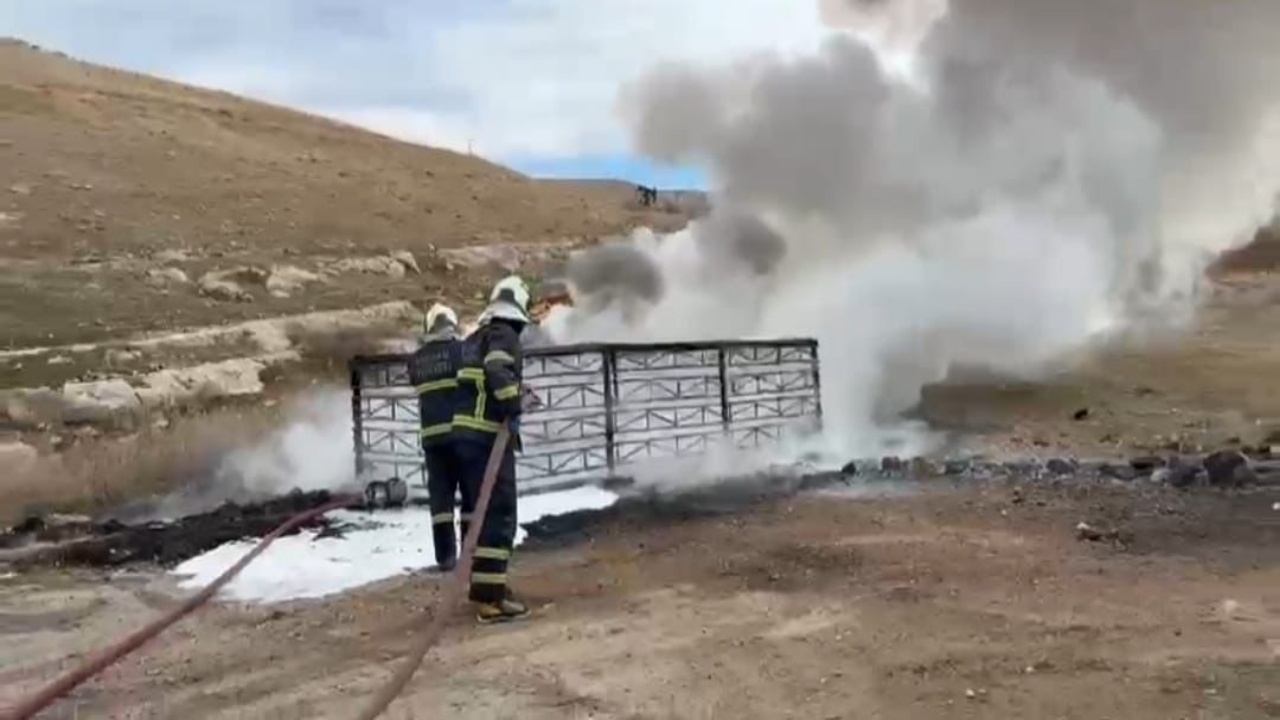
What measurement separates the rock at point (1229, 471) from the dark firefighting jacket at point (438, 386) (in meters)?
6.50

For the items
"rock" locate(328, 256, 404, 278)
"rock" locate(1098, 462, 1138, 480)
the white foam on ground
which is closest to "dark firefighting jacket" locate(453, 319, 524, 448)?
the white foam on ground

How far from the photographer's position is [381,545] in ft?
34.1

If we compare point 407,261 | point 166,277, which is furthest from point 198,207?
point 166,277

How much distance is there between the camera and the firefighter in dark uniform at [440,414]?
8.55 metres

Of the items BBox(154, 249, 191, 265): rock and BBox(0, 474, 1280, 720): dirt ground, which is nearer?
BBox(0, 474, 1280, 720): dirt ground

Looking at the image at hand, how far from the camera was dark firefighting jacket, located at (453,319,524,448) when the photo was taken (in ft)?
25.8

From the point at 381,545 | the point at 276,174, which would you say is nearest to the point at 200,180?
the point at 276,174

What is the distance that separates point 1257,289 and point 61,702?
34.3 metres

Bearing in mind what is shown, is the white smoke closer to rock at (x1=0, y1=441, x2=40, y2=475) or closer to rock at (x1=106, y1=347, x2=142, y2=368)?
rock at (x1=0, y1=441, x2=40, y2=475)

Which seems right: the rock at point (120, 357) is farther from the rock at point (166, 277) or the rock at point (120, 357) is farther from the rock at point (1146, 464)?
the rock at point (1146, 464)

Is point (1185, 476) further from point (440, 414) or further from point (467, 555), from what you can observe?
point (467, 555)

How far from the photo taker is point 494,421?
810cm

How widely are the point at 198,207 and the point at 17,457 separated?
2255 centimetres

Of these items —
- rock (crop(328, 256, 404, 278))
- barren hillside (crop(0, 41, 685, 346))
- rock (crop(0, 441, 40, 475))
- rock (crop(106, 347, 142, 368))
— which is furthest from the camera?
rock (crop(328, 256, 404, 278))
